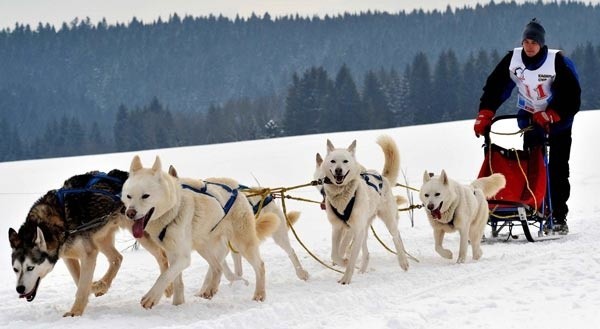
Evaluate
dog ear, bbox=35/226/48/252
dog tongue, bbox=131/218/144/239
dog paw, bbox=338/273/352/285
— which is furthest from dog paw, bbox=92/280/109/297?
dog paw, bbox=338/273/352/285

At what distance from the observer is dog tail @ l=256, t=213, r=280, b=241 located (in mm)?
5562

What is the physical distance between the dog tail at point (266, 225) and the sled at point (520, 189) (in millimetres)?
2627

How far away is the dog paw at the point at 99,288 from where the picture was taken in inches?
217

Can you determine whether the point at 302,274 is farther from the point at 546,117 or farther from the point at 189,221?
the point at 546,117

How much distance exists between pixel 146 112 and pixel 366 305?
252 feet

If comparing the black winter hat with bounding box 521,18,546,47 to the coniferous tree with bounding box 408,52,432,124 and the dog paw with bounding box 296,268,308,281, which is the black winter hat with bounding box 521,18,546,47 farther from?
the coniferous tree with bounding box 408,52,432,124

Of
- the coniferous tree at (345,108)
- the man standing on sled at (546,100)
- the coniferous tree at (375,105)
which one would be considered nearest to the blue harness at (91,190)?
the man standing on sled at (546,100)

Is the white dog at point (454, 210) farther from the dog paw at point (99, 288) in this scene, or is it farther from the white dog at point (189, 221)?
the dog paw at point (99, 288)

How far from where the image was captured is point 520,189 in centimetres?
762

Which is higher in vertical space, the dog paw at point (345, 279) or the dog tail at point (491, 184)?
the dog tail at point (491, 184)

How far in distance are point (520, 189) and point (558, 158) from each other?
0.51m

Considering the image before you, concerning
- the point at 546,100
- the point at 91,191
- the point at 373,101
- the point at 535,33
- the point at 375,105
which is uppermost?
the point at 535,33

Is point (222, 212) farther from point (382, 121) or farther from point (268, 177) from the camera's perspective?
point (382, 121)

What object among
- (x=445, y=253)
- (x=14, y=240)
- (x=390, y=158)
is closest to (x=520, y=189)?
(x=445, y=253)
